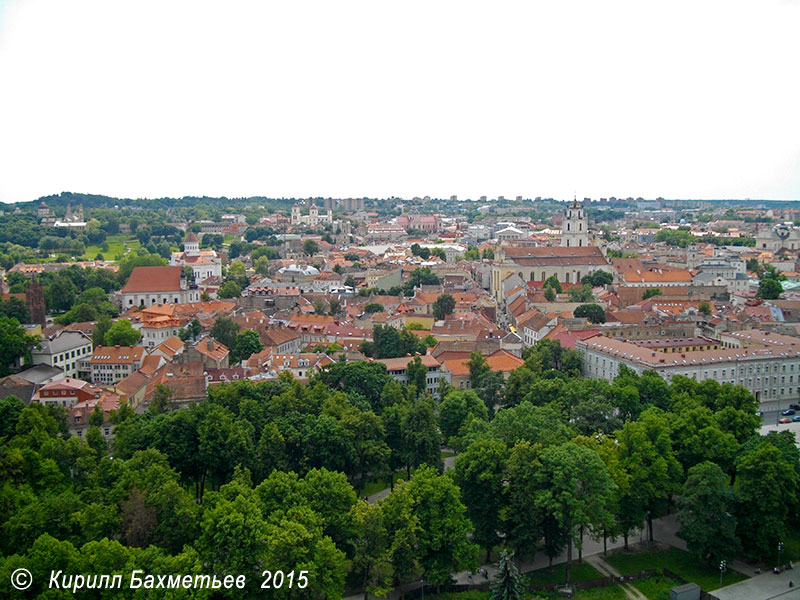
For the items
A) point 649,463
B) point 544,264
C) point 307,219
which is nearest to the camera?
point 649,463

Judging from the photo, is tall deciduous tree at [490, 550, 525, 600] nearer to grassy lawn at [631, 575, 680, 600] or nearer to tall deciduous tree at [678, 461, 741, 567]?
grassy lawn at [631, 575, 680, 600]

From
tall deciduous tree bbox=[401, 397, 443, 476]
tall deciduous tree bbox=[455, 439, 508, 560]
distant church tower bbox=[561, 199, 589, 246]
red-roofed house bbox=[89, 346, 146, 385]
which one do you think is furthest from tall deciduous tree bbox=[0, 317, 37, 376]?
distant church tower bbox=[561, 199, 589, 246]

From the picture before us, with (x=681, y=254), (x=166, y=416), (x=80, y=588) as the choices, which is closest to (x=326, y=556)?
(x=80, y=588)

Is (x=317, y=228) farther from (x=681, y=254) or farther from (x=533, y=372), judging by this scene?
(x=533, y=372)

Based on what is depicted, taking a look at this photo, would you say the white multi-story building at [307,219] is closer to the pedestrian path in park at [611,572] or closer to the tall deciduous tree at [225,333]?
the tall deciduous tree at [225,333]

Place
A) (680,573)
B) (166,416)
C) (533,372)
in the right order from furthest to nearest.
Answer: (533,372) < (166,416) < (680,573)

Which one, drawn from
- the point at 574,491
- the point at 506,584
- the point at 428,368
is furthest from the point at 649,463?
the point at 428,368

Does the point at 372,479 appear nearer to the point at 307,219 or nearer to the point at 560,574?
the point at 560,574
